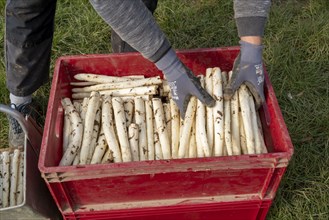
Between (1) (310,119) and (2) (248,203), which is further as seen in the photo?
(1) (310,119)

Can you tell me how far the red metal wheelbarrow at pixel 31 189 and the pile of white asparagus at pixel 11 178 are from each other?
0.15 m

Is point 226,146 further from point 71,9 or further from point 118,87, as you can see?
point 71,9

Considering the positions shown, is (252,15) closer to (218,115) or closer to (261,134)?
(218,115)

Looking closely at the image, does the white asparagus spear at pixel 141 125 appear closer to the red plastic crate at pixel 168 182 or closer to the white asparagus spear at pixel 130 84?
the white asparagus spear at pixel 130 84

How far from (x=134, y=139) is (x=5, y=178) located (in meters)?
0.87

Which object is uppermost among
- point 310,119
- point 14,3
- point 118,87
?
point 14,3

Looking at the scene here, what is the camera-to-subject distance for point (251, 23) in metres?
2.31

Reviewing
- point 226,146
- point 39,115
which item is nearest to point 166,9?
point 39,115

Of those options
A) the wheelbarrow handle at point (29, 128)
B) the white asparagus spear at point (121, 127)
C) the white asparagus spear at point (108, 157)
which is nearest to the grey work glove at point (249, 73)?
the white asparagus spear at point (121, 127)

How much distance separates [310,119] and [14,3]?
2303 mm

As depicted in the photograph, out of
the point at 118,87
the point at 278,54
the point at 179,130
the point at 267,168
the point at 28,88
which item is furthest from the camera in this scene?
the point at 278,54

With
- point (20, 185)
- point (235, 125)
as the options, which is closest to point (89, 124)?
point (20, 185)

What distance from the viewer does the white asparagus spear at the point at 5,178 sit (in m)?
2.52

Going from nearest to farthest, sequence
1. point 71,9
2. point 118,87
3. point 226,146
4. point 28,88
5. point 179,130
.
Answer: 1. point 226,146
2. point 179,130
3. point 118,87
4. point 28,88
5. point 71,9
